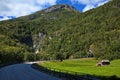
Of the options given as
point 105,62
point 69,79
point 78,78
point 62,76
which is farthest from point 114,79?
point 105,62

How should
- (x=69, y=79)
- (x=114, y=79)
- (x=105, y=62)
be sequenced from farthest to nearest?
1. (x=105, y=62)
2. (x=69, y=79)
3. (x=114, y=79)

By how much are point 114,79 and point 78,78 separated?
47.2ft

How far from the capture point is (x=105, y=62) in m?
166

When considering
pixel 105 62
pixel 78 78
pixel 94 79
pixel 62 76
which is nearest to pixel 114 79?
pixel 94 79

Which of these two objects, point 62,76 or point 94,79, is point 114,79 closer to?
point 94,79

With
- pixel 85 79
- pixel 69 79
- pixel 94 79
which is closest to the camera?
pixel 94 79

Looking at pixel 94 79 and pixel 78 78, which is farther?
pixel 78 78

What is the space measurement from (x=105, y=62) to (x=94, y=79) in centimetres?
12861

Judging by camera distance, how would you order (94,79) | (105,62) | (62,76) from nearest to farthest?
(94,79), (62,76), (105,62)

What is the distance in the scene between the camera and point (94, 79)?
1542 inches

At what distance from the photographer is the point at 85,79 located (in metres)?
43.2

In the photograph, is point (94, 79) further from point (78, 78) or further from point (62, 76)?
point (62, 76)

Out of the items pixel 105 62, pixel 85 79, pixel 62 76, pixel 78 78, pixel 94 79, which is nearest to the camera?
pixel 94 79

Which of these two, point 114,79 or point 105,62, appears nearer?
point 114,79
